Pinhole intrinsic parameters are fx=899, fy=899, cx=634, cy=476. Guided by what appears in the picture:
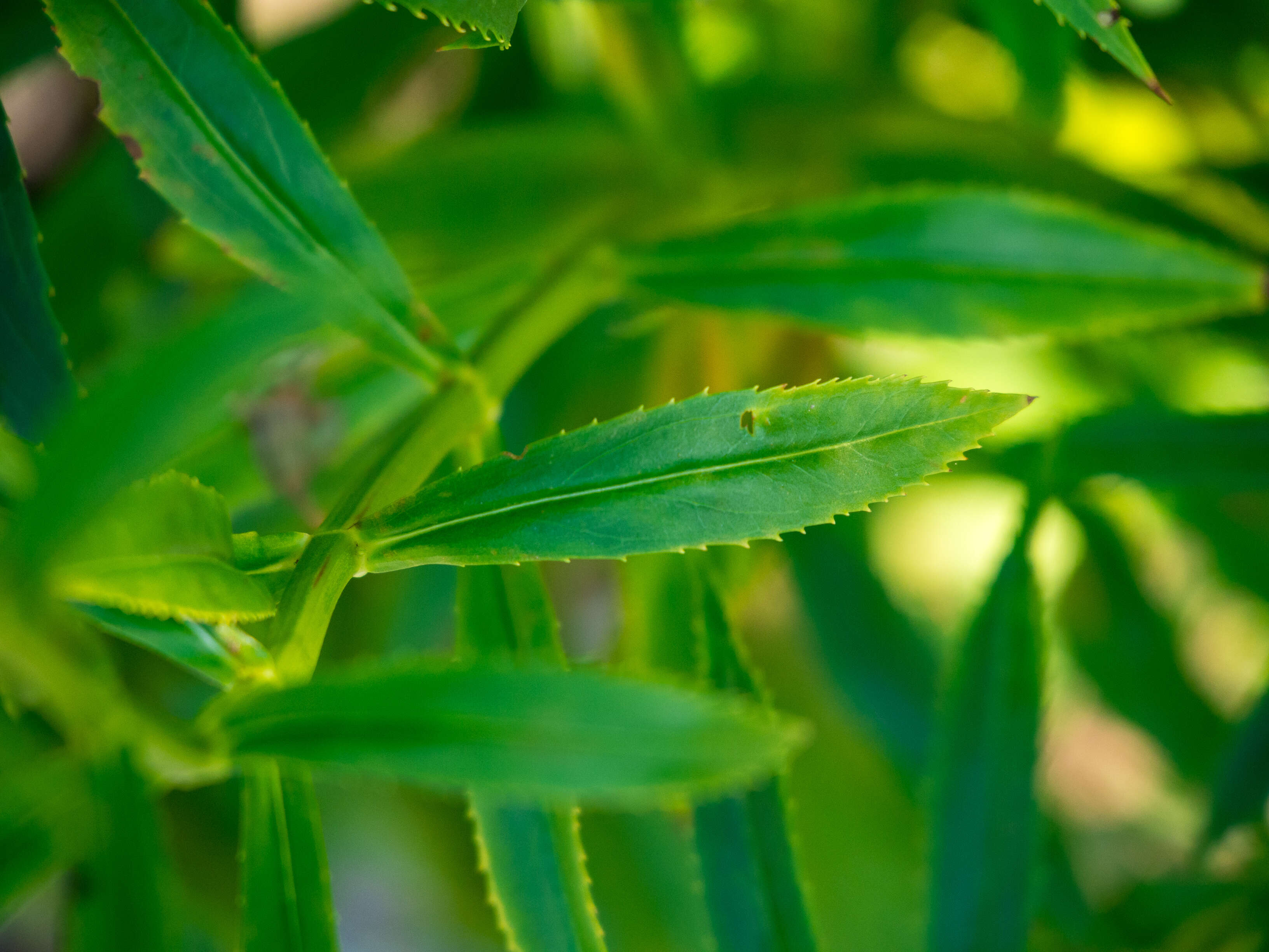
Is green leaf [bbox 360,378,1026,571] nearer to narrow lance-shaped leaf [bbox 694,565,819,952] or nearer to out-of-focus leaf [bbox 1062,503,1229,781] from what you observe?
narrow lance-shaped leaf [bbox 694,565,819,952]

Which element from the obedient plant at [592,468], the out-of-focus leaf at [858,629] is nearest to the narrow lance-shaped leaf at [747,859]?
the obedient plant at [592,468]

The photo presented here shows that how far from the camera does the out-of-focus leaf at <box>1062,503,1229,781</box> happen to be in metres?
0.70

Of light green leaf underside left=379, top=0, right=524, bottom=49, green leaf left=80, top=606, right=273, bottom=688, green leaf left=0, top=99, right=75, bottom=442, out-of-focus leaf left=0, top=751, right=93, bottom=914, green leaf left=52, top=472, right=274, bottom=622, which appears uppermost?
light green leaf underside left=379, top=0, right=524, bottom=49

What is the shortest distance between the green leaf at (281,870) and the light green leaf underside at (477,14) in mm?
245

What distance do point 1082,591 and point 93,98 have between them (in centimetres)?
102

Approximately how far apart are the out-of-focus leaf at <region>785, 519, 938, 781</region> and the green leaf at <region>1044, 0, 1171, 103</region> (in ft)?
1.47

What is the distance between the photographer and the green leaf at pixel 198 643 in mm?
266

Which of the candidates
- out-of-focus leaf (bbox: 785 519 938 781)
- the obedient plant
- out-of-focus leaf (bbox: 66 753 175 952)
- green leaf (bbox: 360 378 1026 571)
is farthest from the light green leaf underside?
out-of-focus leaf (bbox: 785 519 938 781)

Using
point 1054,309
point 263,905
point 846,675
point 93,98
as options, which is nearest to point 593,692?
point 263,905

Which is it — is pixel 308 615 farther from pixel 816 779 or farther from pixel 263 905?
pixel 816 779

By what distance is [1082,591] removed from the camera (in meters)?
0.82

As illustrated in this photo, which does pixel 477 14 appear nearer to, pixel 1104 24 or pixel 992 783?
pixel 1104 24

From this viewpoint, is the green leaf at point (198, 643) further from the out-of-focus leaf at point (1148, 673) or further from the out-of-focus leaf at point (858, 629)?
the out-of-focus leaf at point (1148, 673)

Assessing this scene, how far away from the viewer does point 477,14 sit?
30 centimetres
